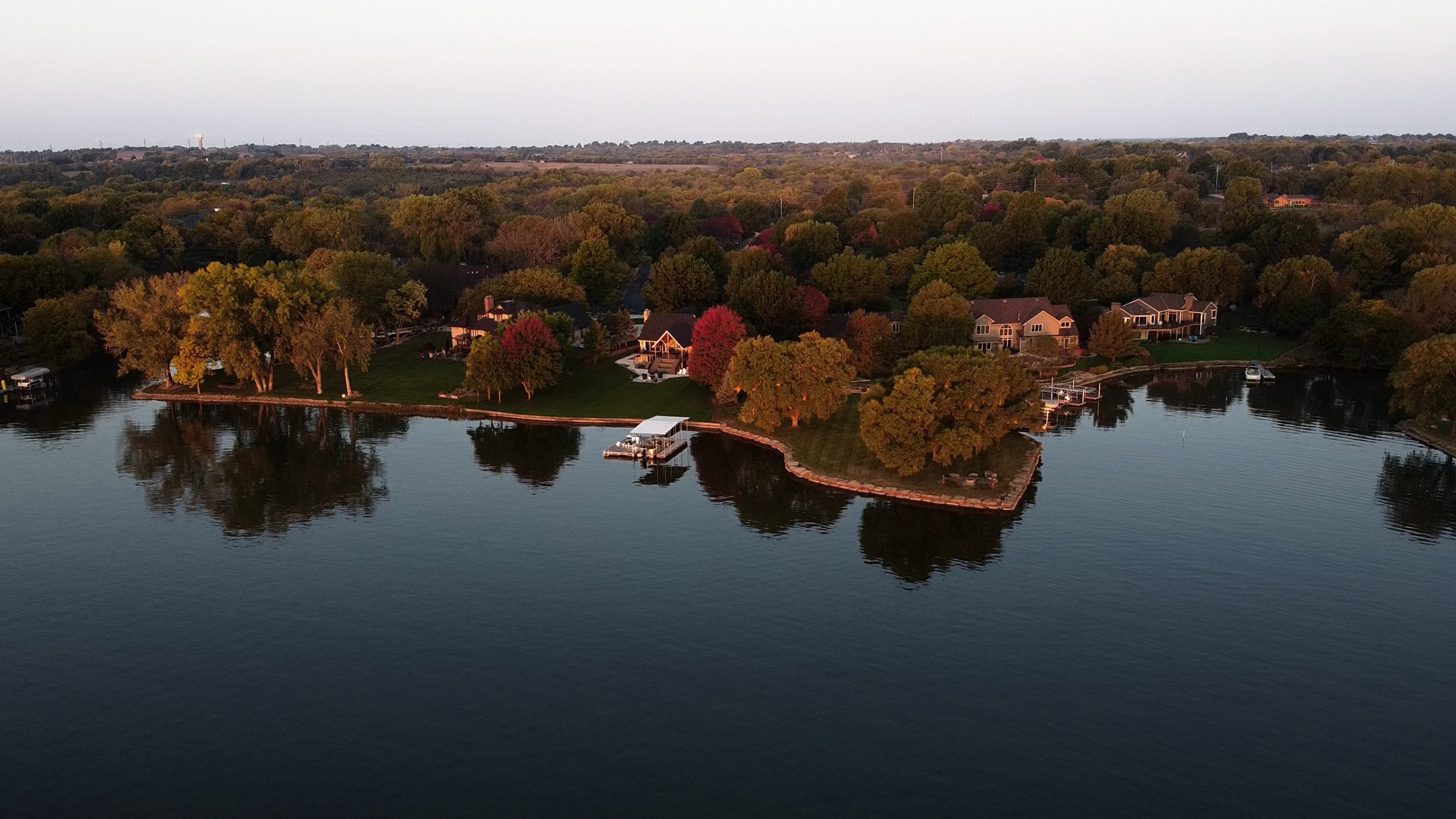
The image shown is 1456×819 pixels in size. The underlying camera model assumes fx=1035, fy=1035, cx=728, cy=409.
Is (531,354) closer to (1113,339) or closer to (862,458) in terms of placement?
(862,458)

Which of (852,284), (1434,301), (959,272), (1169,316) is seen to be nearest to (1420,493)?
(1434,301)

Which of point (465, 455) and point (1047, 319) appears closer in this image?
point (465, 455)

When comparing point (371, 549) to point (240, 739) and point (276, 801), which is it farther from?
point (276, 801)

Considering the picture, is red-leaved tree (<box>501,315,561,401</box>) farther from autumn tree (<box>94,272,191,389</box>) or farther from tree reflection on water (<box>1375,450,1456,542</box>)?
tree reflection on water (<box>1375,450,1456,542</box>)

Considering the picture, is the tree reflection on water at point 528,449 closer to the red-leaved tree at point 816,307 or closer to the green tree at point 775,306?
the green tree at point 775,306

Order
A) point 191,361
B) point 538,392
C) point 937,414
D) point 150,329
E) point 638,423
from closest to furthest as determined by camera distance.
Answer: point 937,414 < point 638,423 < point 191,361 < point 538,392 < point 150,329

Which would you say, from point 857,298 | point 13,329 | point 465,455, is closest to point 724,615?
point 465,455

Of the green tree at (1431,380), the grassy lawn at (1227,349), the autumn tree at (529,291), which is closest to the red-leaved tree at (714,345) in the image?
the autumn tree at (529,291)
